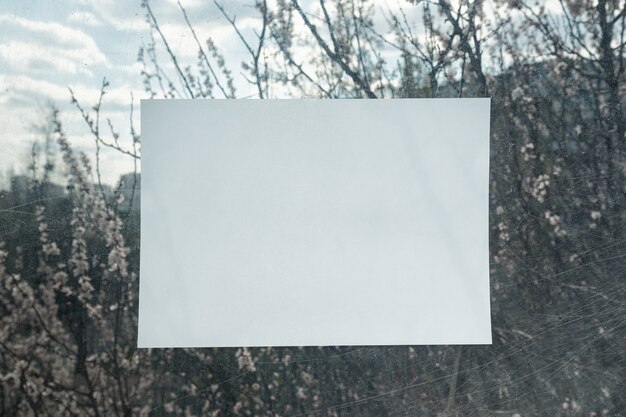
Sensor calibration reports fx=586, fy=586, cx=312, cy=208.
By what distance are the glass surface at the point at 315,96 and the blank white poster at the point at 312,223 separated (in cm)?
5

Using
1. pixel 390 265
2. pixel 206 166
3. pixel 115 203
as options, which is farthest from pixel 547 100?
pixel 115 203

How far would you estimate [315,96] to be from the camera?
6.17 feet

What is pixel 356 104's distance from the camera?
1864 mm

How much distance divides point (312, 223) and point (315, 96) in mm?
409

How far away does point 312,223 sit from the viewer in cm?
185

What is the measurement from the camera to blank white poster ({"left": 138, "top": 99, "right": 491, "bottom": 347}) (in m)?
1.83

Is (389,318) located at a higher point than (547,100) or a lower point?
lower

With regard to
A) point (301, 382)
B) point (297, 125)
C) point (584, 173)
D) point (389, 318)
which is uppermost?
point (297, 125)

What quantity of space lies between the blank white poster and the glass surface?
0.17 ft

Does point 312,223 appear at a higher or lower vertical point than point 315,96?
lower

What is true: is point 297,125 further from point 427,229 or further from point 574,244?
point 574,244

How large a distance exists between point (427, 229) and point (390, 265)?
164 mm

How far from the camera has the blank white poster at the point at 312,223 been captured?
1.83 m

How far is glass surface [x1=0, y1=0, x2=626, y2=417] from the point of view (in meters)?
Result: 1.83
